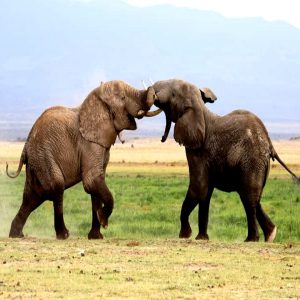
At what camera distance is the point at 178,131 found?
579 inches

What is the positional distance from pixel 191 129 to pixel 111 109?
1069mm

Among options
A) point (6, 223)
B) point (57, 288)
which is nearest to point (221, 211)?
point (6, 223)

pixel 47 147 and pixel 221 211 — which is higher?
→ pixel 47 147

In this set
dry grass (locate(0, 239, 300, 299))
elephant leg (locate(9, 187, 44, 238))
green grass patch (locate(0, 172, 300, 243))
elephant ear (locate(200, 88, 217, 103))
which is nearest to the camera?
dry grass (locate(0, 239, 300, 299))

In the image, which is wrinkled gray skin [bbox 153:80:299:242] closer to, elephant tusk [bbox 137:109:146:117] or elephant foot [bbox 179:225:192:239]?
elephant foot [bbox 179:225:192:239]

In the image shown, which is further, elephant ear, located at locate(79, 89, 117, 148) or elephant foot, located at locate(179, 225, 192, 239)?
elephant foot, located at locate(179, 225, 192, 239)

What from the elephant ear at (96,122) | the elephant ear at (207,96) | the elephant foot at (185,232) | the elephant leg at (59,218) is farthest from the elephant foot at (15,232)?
the elephant ear at (207,96)

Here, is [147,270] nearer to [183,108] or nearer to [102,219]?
[102,219]

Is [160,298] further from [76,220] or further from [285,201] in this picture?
[285,201]

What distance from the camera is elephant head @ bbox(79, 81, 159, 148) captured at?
559 inches

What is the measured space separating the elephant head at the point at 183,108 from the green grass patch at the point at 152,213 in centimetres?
196

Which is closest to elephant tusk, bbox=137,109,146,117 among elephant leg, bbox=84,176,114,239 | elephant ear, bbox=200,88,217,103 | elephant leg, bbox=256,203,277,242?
elephant leg, bbox=84,176,114,239

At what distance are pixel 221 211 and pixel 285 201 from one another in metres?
2.65

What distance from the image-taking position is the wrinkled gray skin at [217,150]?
14.3 metres
